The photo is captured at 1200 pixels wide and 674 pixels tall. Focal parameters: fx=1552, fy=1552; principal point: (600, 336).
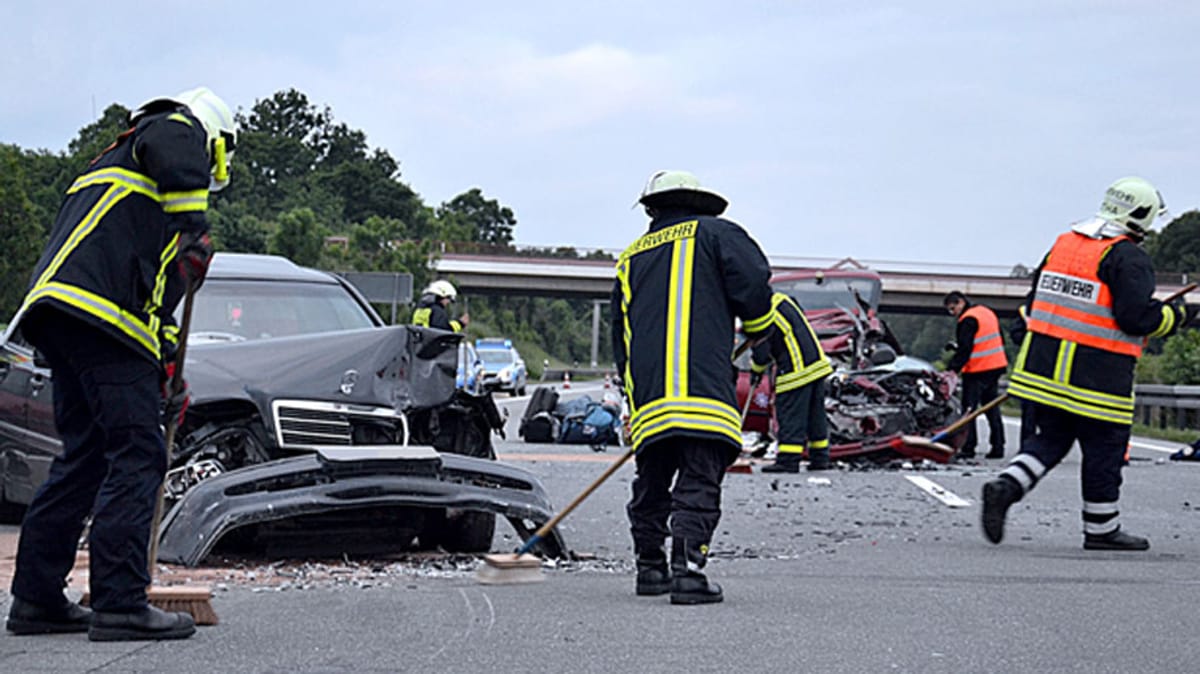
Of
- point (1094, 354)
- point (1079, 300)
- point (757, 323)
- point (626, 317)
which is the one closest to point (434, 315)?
point (1079, 300)

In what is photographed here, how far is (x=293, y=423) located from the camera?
7.25 meters

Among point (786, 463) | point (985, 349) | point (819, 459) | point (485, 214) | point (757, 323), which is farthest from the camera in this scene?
point (485, 214)

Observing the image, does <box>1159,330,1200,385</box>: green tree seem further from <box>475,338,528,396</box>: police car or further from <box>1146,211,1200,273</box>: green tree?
<box>1146,211,1200,273</box>: green tree

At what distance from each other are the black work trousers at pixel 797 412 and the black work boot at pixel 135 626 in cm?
894

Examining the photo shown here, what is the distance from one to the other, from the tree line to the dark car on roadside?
19.5 m

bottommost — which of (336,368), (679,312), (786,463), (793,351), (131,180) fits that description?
(786,463)

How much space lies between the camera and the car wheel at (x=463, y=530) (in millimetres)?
7590

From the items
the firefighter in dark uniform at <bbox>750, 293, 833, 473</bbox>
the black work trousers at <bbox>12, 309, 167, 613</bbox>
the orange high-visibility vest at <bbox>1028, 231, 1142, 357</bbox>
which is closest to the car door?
the black work trousers at <bbox>12, 309, 167, 613</bbox>

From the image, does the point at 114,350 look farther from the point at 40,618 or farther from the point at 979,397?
the point at 979,397

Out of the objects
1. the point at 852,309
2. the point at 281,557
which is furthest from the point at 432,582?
the point at 852,309

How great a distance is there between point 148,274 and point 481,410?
3.05 metres

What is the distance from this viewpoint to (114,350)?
505 centimetres

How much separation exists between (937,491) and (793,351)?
2320 mm

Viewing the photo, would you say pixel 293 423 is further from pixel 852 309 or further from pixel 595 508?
pixel 852 309
